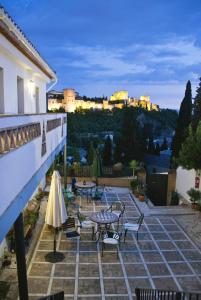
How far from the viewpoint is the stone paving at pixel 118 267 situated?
8.02m

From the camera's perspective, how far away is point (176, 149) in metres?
24.7

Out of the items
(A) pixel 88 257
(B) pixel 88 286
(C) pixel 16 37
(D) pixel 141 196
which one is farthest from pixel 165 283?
(D) pixel 141 196

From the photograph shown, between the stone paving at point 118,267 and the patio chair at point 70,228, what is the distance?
0.92ft

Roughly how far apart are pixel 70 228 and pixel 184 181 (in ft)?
28.8

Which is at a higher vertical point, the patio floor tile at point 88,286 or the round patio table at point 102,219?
the round patio table at point 102,219

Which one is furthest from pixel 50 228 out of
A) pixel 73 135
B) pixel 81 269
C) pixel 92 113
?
pixel 92 113

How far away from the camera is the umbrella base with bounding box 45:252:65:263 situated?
9492 mm

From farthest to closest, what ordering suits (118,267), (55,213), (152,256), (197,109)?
1. (197,109)
2. (152,256)
3. (55,213)
4. (118,267)

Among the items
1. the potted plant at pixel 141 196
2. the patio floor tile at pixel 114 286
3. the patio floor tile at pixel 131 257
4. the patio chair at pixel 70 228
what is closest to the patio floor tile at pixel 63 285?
the patio floor tile at pixel 114 286

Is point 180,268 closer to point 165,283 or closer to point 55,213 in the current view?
point 165,283

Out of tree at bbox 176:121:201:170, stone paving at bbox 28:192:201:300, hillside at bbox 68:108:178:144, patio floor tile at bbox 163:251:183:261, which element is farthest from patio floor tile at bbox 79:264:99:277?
hillside at bbox 68:108:178:144

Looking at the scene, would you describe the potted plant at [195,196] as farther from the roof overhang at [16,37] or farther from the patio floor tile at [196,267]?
the roof overhang at [16,37]

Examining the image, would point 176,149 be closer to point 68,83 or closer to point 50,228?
point 50,228

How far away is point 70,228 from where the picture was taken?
11984 mm
